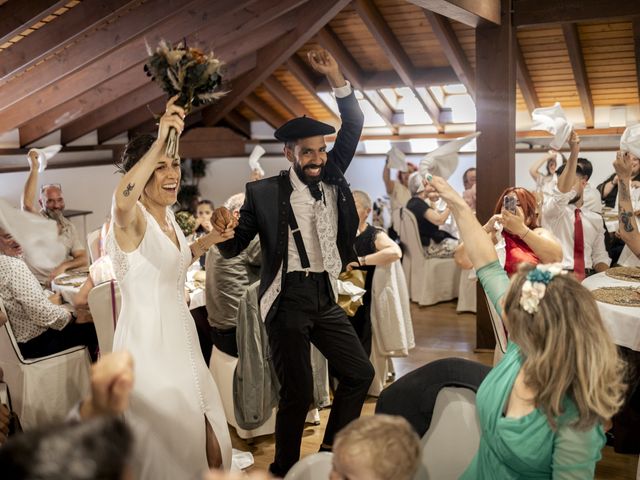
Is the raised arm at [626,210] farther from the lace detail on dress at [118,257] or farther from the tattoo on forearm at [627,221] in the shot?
the lace detail on dress at [118,257]

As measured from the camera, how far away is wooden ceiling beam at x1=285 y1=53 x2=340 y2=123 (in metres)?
8.63

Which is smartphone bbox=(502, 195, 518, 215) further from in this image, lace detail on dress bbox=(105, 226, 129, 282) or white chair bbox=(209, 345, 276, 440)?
lace detail on dress bbox=(105, 226, 129, 282)

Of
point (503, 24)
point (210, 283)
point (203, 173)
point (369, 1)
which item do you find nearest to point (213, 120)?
point (203, 173)

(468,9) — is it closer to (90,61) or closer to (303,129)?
(303,129)

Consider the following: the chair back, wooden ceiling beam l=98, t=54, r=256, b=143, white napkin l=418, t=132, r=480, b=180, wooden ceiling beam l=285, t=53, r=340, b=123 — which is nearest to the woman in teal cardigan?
white napkin l=418, t=132, r=480, b=180

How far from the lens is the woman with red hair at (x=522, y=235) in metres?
3.21

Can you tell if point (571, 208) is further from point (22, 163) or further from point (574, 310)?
point (22, 163)

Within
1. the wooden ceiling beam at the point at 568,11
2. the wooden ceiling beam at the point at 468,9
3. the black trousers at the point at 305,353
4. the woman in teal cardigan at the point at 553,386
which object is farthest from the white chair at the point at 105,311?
the wooden ceiling beam at the point at 568,11

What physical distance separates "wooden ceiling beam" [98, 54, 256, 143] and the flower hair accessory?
696 cm

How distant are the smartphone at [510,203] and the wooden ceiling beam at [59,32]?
9.13ft

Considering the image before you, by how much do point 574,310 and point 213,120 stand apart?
915 centimetres

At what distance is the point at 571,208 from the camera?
492cm

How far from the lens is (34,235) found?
2.27m

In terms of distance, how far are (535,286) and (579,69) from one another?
6.06 m
